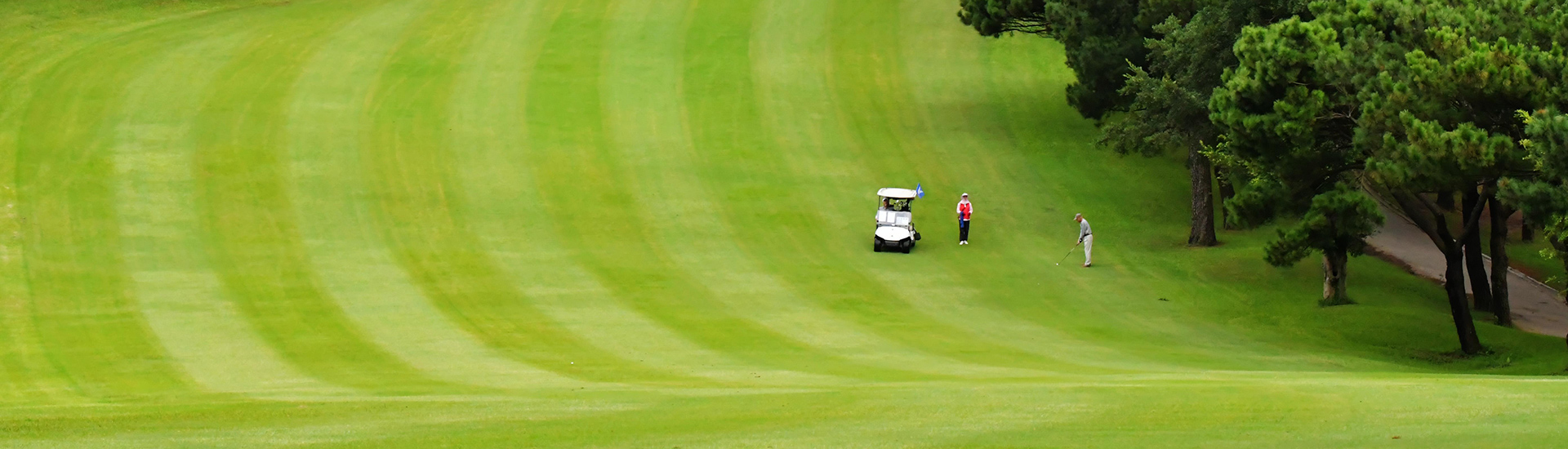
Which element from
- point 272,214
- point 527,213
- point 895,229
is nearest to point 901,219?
point 895,229

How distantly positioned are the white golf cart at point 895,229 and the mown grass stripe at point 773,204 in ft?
2.48

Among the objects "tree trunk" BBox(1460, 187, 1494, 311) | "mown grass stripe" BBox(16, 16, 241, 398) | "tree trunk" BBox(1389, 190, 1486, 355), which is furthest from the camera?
"tree trunk" BBox(1389, 190, 1486, 355)

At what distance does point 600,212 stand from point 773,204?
5.20 meters

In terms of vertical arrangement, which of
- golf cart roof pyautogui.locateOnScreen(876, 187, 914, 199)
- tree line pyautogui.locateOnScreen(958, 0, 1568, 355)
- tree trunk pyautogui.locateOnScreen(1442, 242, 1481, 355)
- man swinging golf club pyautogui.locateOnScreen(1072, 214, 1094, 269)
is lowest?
tree trunk pyautogui.locateOnScreen(1442, 242, 1481, 355)

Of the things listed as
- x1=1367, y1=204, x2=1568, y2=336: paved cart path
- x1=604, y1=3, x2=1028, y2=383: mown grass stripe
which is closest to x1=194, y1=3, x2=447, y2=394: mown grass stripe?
x1=604, y1=3, x2=1028, y2=383: mown grass stripe

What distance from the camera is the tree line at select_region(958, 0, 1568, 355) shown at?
27484mm

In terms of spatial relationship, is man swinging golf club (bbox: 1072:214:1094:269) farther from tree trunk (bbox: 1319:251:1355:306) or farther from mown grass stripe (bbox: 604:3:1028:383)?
mown grass stripe (bbox: 604:3:1028:383)

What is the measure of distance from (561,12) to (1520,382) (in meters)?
52.8

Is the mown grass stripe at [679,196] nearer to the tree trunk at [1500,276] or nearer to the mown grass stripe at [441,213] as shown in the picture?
the mown grass stripe at [441,213]

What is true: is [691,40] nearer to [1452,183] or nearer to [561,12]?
[561,12]

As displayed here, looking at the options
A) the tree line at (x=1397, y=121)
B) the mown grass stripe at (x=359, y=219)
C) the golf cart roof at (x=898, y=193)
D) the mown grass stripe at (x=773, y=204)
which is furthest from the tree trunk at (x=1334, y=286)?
the mown grass stripe at (x=359, y=219)

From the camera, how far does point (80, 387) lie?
83.3 ft

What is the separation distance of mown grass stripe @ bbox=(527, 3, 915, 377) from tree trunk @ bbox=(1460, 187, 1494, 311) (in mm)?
13186

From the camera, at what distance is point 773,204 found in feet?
159
